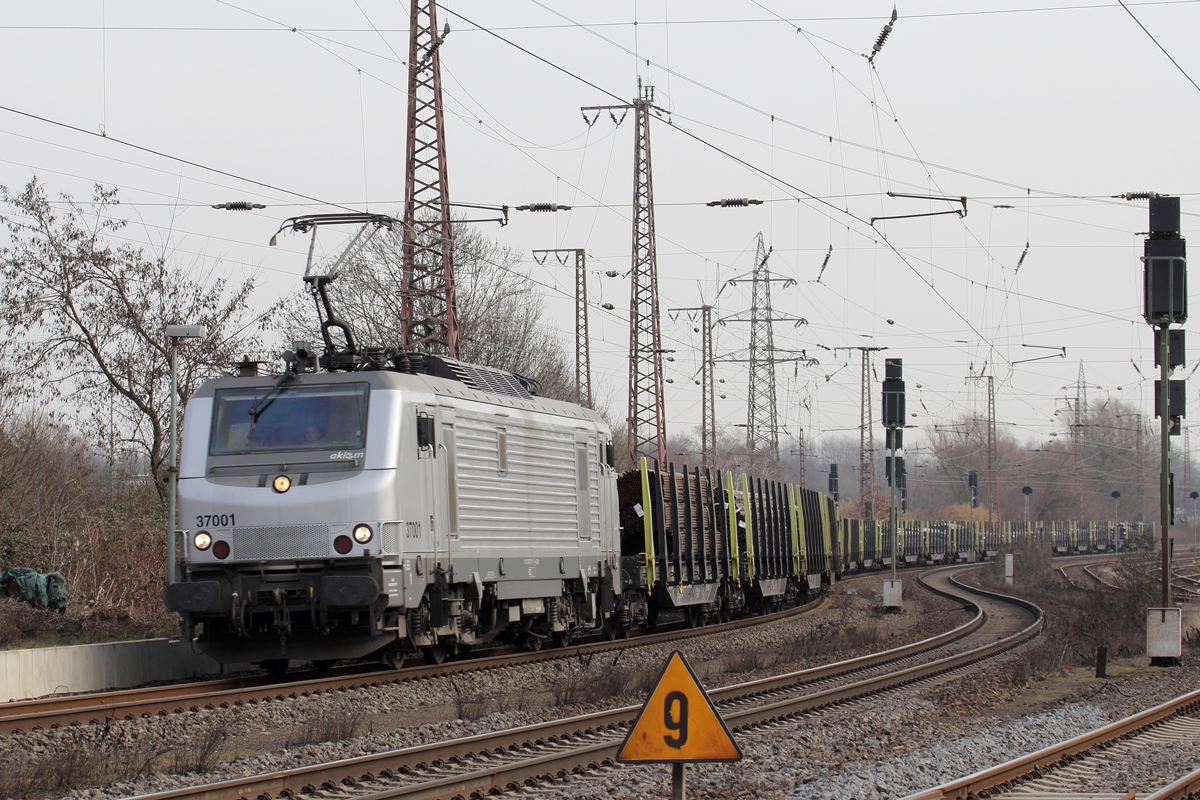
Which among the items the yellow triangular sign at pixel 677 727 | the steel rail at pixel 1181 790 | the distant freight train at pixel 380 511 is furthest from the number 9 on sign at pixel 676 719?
the distant freight train at pixel 380 511

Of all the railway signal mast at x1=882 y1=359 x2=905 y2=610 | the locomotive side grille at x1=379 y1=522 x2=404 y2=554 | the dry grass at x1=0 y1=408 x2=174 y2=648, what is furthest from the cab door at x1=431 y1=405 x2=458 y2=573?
the railway signal mast at x1=882 y1=359 x2=905 y2=610

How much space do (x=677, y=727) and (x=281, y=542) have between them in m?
7.51

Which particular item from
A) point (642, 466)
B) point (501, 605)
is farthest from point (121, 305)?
point (501, 605)

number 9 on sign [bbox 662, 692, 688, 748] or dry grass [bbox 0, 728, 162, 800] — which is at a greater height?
number 9 on sign [bbox 662, 692, 688, 748]

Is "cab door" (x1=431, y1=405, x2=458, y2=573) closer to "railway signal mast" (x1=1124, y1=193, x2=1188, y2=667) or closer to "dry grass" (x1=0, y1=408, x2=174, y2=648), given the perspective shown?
"dry grass" (x1=0, y1=408, x2=174, y2=648)

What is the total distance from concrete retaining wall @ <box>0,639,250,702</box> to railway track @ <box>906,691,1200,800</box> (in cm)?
932

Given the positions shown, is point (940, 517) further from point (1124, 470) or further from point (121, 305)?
point (121, 305)

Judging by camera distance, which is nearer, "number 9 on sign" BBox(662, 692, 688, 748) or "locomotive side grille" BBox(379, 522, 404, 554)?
"number 9 on sign" BBox(662, 692, 688, 748)

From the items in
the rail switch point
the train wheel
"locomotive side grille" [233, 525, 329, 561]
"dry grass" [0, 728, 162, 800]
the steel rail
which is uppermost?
"locomotive side grille" [233, 525, 329, 561]

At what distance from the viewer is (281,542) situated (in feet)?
44.2

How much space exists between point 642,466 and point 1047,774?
41.7 ft

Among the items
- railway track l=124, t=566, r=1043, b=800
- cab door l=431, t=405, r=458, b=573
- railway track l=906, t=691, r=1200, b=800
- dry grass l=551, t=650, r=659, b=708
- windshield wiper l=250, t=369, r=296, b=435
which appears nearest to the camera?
railway track l=124, t=566, r=1043, b=800

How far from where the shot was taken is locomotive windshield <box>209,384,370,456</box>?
1387 cm

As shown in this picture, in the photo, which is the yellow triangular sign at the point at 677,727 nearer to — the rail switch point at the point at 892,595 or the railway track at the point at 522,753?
the railway track at the point at 522,753
